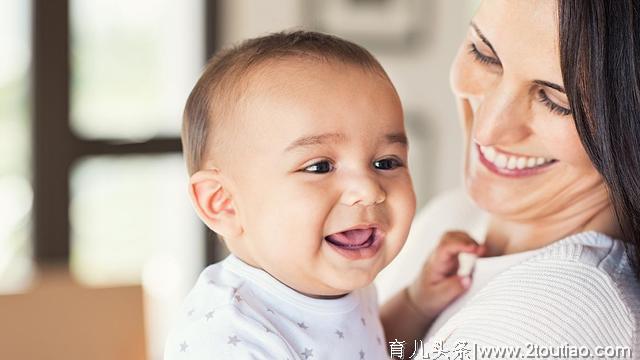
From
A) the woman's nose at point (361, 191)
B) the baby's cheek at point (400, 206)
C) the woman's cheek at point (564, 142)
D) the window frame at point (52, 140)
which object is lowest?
the window frame at point (52, 140)

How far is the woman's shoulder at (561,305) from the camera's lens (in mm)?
1212

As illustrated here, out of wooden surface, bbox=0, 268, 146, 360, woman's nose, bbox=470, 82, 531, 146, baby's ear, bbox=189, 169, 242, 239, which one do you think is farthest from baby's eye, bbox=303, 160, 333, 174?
wooden surface, bbox=0, 268, 146, 360

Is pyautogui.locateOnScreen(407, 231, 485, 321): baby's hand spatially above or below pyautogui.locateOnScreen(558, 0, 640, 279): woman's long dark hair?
below

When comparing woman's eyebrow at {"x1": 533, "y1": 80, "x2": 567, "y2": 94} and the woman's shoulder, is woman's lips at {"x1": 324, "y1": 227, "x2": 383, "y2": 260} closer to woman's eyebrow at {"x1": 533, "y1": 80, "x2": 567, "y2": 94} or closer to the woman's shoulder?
the woman's shoulder

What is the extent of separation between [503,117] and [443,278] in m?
0.31

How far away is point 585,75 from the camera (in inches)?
48.9

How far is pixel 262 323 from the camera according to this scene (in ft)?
4.03

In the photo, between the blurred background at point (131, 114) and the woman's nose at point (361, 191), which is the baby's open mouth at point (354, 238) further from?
the blurred background at point (131, 114)

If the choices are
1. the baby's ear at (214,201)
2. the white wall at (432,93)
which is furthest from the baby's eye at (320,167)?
the white wall at (432,93)

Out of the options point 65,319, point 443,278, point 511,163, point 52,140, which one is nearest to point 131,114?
point 52,140

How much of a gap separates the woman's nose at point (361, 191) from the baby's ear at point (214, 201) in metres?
0.16

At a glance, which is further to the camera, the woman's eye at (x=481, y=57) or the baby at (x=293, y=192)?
the woman's eye at (x=481, y=57)

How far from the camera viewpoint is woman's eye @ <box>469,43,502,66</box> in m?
1.40

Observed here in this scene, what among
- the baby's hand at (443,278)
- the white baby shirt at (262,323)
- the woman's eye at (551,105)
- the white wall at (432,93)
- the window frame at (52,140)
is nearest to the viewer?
the white baby shirt at (262,323)
